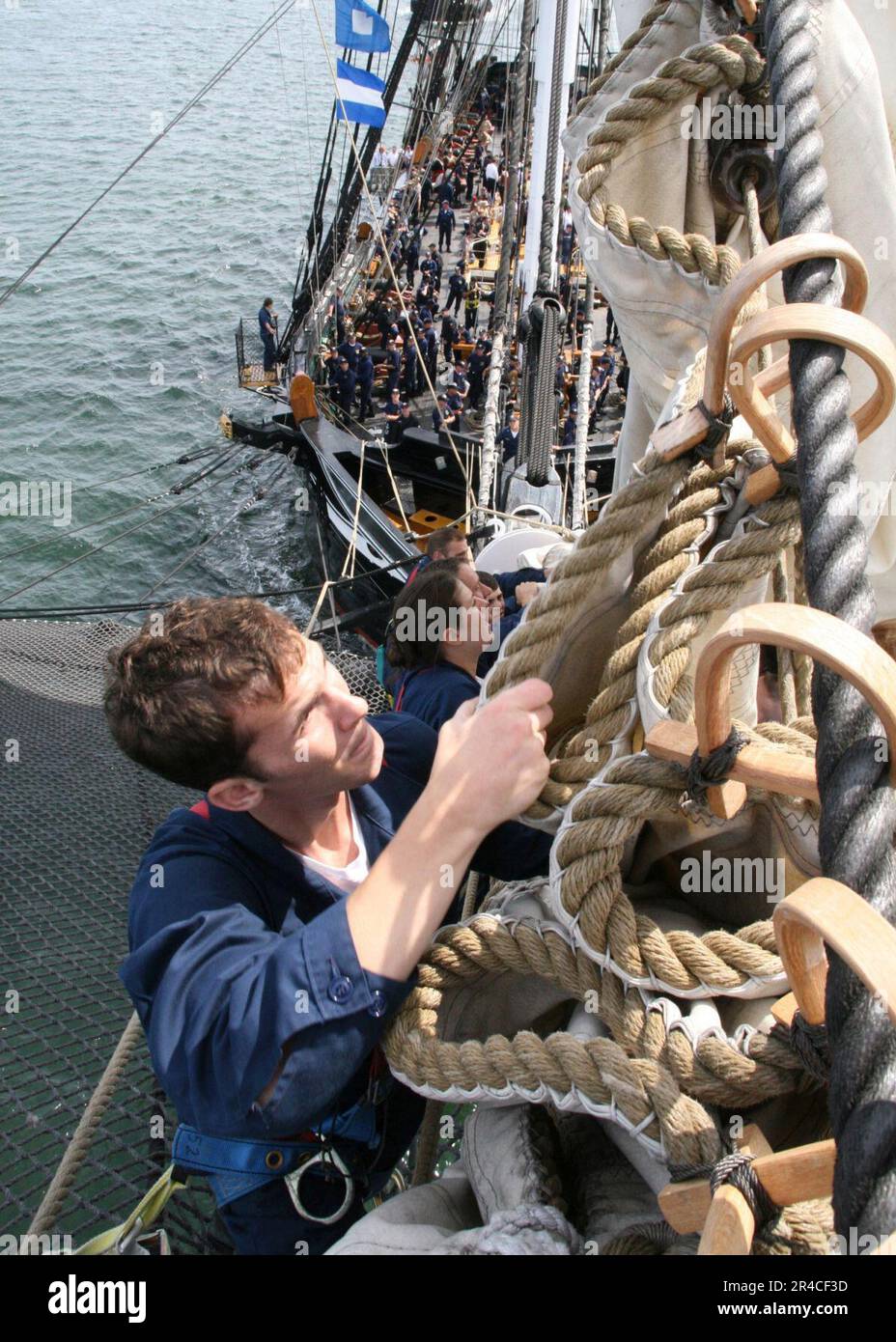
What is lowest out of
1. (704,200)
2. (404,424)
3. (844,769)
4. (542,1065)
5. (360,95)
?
(404,424)

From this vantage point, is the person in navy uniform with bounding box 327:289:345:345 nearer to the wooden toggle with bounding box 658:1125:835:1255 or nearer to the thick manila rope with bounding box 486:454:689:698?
the thick manila rope with bounding box 486:454:689:698

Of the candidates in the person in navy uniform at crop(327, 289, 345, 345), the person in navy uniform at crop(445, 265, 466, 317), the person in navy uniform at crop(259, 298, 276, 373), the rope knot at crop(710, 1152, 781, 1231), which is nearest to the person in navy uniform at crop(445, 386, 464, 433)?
the person in navy uniform at crop(327, 289, 345, 345)

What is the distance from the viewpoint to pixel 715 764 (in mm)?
941

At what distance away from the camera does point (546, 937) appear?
119cm

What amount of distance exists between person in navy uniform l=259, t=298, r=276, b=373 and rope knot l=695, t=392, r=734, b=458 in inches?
633

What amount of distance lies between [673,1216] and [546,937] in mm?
321

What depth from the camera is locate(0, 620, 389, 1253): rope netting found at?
218cm

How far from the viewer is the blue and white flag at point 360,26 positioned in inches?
495

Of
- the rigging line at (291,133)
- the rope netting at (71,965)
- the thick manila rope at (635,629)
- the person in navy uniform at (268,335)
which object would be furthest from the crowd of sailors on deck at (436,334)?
the thick manila rope at (635,629)

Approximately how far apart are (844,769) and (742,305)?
545 mm

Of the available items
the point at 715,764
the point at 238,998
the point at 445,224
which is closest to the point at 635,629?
the point at 715,764

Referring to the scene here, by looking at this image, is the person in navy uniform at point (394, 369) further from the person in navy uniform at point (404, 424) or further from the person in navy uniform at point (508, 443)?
the person in navy uniform at point (508, 443)

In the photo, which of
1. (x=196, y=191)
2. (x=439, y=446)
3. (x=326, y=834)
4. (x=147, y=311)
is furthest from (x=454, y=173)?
(x=326, y=834)

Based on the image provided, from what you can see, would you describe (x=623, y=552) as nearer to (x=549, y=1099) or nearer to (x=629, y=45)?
(x=549, y=1099)
